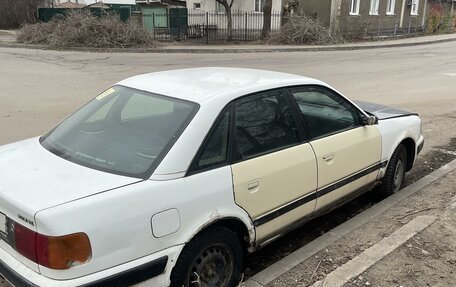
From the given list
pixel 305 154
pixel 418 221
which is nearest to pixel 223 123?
pixel 305 154

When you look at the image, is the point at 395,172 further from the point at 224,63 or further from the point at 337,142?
the point at 224,63

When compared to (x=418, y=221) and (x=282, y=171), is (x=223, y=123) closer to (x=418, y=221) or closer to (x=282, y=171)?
(x=282, y=171)

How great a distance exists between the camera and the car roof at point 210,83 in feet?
10.8

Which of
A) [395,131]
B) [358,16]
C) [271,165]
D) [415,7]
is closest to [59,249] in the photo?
[271,165]

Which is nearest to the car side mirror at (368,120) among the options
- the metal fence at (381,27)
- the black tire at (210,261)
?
the black tire at (210,261)

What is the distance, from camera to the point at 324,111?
408 cm

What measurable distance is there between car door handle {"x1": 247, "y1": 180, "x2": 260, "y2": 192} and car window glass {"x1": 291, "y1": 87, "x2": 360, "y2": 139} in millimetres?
813

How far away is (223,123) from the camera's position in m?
3.18

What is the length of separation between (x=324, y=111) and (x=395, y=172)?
1.38 m

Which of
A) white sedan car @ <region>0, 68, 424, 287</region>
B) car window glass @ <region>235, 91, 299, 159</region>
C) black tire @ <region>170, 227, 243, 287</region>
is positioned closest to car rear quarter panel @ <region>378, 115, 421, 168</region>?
white sedan car @ <region>0, 68, 424, 287</region>

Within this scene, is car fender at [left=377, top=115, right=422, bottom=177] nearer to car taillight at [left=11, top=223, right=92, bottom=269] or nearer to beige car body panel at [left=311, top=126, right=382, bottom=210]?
beige car body panel at [left=311, top=126, right=382, bottom=210]

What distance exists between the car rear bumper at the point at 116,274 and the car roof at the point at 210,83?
3.56ft

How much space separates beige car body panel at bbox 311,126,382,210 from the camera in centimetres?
384

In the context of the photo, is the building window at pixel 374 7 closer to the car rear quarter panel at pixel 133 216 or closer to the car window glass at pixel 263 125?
the car window glass at pixel 263 125
